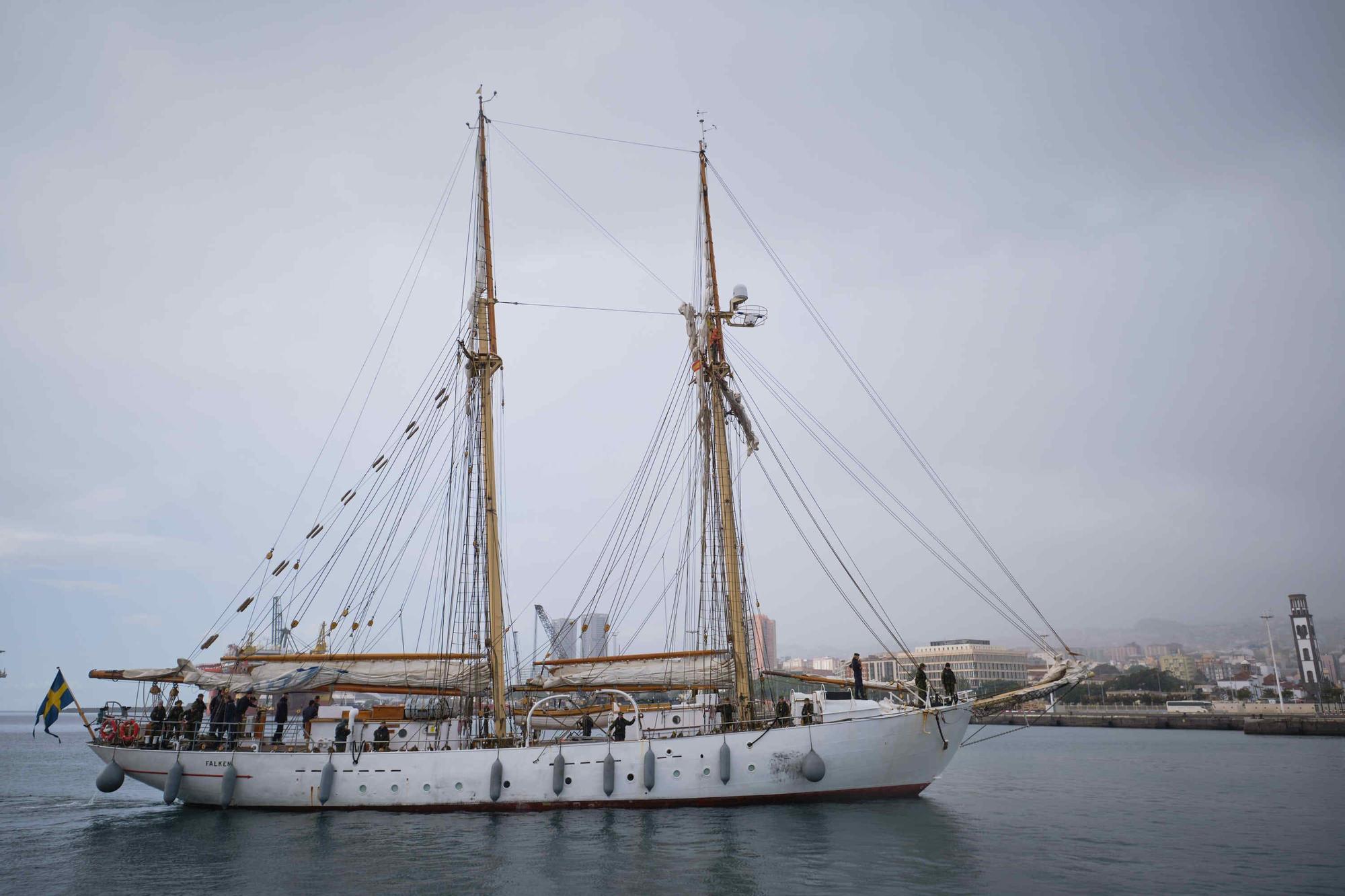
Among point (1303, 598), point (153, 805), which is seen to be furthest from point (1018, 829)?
point (1303, 598)

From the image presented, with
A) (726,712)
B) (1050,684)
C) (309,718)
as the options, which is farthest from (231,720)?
(1050,684)

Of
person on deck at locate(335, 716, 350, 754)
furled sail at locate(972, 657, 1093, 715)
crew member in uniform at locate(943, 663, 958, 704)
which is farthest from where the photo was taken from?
person on deck at locate(335, 716, 350, 754)

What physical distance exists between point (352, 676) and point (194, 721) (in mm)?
5526

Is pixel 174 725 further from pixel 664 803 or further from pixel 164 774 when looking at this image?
pixel 664 803

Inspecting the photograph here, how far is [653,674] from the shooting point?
101 ft

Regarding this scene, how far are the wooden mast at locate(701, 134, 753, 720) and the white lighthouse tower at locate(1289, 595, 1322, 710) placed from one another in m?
123

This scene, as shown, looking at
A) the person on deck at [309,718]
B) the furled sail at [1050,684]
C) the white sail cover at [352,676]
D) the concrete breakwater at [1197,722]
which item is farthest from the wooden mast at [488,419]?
the concrete breakwater at [1197,722]

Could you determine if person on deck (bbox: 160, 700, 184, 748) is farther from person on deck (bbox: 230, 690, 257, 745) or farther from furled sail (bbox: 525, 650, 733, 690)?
furled sail (bbox: 525, 650, 733, 690)

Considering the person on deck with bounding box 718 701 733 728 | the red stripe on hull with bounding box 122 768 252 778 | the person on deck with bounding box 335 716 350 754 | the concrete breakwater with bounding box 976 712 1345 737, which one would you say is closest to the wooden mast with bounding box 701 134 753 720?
the person on deck with bounding box 718 701 733 728

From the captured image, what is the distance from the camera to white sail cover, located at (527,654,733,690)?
30.6 metres

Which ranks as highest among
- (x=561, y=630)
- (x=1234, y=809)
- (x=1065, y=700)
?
(x=561, y=630)

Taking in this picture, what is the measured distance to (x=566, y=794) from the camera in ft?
84.7

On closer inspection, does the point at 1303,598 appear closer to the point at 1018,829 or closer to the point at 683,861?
the point at 1018,829

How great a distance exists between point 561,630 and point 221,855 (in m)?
16.4
